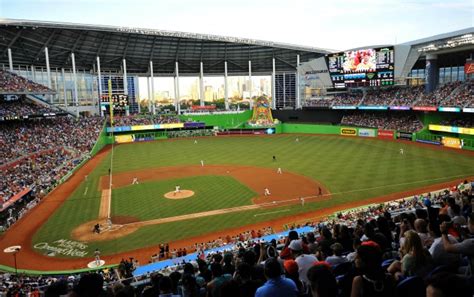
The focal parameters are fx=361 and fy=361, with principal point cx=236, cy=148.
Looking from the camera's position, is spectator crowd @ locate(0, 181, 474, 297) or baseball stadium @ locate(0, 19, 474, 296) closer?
spectator crowd @ locate(0, 181, 474, 297)

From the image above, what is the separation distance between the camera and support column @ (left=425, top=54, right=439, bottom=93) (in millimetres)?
58750

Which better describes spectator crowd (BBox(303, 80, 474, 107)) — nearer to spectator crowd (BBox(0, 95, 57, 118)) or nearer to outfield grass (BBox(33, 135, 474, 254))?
outfield grass (BBox(33, 135, 474, 254))

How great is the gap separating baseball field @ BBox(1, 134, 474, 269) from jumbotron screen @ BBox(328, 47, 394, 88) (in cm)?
1394

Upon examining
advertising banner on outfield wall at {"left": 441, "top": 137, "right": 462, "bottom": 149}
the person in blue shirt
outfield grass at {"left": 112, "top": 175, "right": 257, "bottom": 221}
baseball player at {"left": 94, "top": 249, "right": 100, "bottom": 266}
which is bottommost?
baseball player at {"left": 94, "top": 249, "right": 100, "bottom": 266}

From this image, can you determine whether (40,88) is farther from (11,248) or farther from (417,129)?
(417,129)

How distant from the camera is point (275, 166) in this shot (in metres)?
43.9

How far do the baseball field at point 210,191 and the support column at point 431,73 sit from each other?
12.8 meters

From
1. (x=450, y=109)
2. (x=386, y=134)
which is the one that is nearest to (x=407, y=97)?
(x=386, y=134)

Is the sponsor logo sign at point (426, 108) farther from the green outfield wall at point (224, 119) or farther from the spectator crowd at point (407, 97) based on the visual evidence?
the green outfield wall at point (224, 119)

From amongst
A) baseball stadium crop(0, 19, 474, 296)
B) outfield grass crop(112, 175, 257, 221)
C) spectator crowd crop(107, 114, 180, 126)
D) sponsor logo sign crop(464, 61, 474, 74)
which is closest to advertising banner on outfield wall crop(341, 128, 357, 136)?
baseball stadium crop(0, 19, 474, 296)

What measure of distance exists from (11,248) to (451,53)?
61.8m

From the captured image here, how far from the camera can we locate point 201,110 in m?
84.9

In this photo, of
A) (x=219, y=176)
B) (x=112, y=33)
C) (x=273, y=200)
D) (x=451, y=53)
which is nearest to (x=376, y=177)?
(x=273, y=200)

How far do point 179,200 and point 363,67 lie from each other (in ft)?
155
